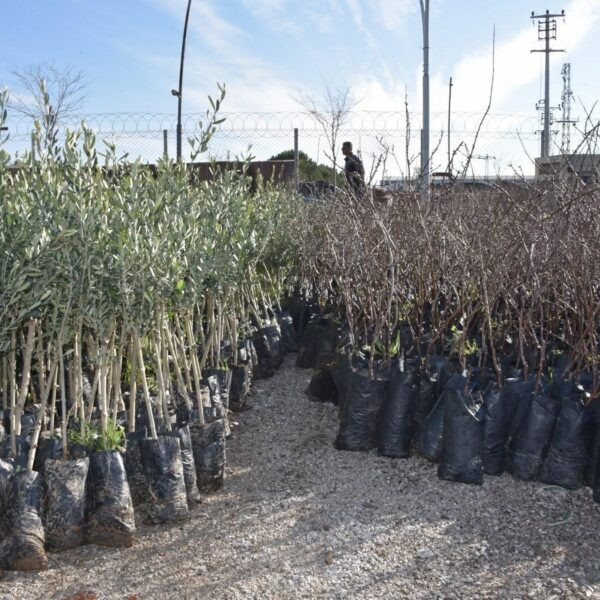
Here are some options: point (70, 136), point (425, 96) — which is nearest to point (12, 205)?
point (70, 136)

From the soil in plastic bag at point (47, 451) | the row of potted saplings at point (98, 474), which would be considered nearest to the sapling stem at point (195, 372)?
the row of potted saplings at point (98, 474)

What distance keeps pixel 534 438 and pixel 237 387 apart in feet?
6.08

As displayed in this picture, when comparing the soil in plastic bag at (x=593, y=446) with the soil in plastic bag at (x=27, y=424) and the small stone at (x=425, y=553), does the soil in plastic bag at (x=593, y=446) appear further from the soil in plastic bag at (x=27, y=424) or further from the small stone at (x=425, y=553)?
the soil in plastic bag at (x=27, y=424)

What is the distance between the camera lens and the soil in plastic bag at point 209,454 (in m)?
3.21

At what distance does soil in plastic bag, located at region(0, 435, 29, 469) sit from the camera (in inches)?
109

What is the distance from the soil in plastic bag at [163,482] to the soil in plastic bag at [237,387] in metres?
1.53

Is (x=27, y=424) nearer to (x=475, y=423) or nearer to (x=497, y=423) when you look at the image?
(x=475, y=423)

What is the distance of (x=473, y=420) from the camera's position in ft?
10.8

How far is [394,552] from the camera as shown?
2.68 m

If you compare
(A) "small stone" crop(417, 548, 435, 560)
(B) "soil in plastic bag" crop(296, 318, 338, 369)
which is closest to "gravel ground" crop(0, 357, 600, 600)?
(A) "small stone" crop(417, 548, 435, 560)

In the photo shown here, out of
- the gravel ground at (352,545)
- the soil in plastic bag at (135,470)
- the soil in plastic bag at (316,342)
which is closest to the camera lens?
the gravel ground at (352,545)

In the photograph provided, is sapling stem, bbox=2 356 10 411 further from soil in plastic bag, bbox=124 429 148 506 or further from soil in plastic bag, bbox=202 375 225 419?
soil in plastic bag, bbox=202 375 225 419

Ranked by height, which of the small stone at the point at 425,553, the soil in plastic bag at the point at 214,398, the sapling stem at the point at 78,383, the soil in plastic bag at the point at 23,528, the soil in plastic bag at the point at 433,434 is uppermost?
the sapling stem at the point at 78,383

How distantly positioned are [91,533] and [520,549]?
1.59m
